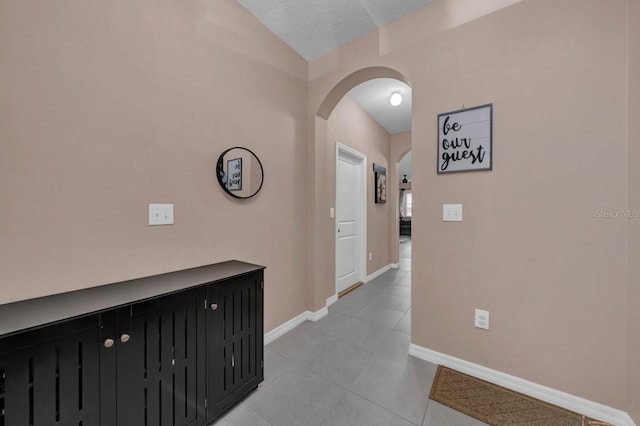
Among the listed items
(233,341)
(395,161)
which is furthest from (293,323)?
(395,161)

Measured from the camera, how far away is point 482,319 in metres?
1.71

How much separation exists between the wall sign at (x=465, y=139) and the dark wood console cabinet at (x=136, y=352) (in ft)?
5.47

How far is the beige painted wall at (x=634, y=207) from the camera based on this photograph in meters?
1.25

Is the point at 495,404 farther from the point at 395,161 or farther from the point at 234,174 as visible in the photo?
the point at 395,161

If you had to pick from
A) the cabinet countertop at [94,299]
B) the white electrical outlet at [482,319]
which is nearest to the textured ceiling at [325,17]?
the cabinet countertop at [94,299]

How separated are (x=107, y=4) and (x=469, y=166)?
239cm

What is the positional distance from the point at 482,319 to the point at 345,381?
1059mm

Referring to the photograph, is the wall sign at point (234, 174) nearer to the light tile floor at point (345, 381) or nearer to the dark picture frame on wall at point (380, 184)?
the light tile floor at point (345, 381)

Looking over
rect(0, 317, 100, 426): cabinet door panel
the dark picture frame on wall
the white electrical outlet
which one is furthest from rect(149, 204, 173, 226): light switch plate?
the dark picture frame on wall

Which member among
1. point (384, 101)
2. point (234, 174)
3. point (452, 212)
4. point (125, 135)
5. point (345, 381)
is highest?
point (384, 101)

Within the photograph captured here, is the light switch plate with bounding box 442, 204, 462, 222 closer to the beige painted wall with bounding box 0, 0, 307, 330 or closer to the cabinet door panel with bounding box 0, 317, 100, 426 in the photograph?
the beige painted wall with bounding box 0, 0, 307, 330

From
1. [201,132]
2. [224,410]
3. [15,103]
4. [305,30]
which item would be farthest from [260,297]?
[305,30]

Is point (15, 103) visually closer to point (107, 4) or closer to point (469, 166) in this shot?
point (107, 4)

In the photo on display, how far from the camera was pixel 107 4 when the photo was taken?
4.22 ft
